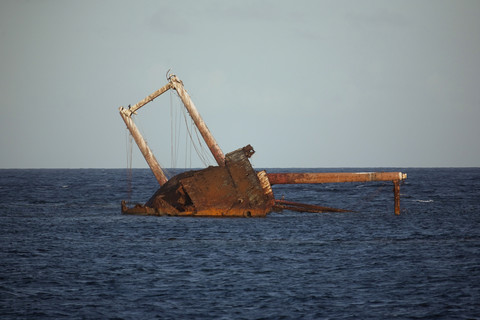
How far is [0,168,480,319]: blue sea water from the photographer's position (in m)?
16.3

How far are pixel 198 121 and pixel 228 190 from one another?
18.5 ft

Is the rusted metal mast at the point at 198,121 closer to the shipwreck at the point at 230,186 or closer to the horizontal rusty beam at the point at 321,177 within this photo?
the shipwreck at the point at 230,186

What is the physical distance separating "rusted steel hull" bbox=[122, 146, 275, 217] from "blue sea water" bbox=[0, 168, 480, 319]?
0.75 m

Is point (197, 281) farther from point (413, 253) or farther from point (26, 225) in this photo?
point (26, 225)

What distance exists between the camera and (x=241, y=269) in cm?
2111

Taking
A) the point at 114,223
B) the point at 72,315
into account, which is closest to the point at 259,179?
the point at 114,223

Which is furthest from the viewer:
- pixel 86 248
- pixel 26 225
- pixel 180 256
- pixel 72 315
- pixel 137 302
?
pixel 26 225

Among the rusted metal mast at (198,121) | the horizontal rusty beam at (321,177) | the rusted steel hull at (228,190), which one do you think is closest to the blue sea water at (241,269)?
the rusted steel hull at (228,190)

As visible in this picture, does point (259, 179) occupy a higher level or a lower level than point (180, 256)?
higher

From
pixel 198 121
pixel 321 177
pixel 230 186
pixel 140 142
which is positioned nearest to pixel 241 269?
pixel 230 186

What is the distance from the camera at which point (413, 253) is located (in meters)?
24.3

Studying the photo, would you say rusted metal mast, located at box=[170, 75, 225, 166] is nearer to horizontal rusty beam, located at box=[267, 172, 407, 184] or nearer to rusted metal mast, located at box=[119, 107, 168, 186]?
horizontal rusty beam, located at box=[267, 172, 407, 184]

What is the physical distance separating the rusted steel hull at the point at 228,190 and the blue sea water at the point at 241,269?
2.47 feet

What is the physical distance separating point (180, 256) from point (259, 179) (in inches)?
381
